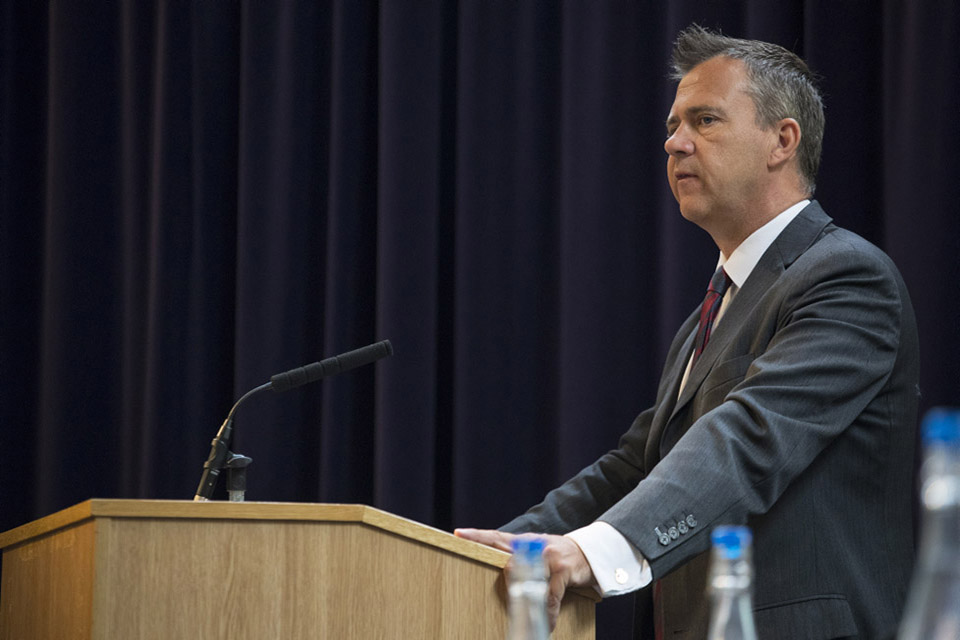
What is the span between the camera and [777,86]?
2031 millimetres

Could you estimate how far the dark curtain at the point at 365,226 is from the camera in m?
2.74

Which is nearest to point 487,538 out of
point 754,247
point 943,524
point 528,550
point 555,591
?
point 555,591

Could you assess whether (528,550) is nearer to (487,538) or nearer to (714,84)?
(487,538)

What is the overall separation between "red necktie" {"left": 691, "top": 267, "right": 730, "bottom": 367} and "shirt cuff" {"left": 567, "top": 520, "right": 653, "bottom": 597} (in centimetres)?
53

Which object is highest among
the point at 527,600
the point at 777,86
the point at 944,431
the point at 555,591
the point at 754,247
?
the point at 777,86

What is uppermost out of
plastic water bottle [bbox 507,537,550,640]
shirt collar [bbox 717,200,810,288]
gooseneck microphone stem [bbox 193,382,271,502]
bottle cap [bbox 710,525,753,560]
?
shirt collar [bbox 717,200,810,288]

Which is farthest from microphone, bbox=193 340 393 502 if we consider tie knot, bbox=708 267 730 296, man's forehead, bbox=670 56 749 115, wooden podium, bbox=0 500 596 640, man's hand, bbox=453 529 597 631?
man's forehead, bbox=670 56 749 115

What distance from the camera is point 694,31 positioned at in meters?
2.23

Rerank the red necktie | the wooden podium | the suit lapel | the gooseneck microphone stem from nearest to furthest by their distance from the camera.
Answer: the wooden podium < the gooseneck microphone stem < the suit lapel < the red necktie

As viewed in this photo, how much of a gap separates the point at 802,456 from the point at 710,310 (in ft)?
1.47

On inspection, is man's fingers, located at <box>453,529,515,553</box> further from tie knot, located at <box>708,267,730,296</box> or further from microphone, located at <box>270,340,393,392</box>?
tie knot, located at <box>708,267,730,296</box>

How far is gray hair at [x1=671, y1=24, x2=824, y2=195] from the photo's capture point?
2016mm

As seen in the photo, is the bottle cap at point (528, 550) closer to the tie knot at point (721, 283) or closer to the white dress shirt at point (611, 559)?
Answer: the white dress shirt at point (611, 559)

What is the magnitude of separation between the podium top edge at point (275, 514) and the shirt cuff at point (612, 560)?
0.34 ft
